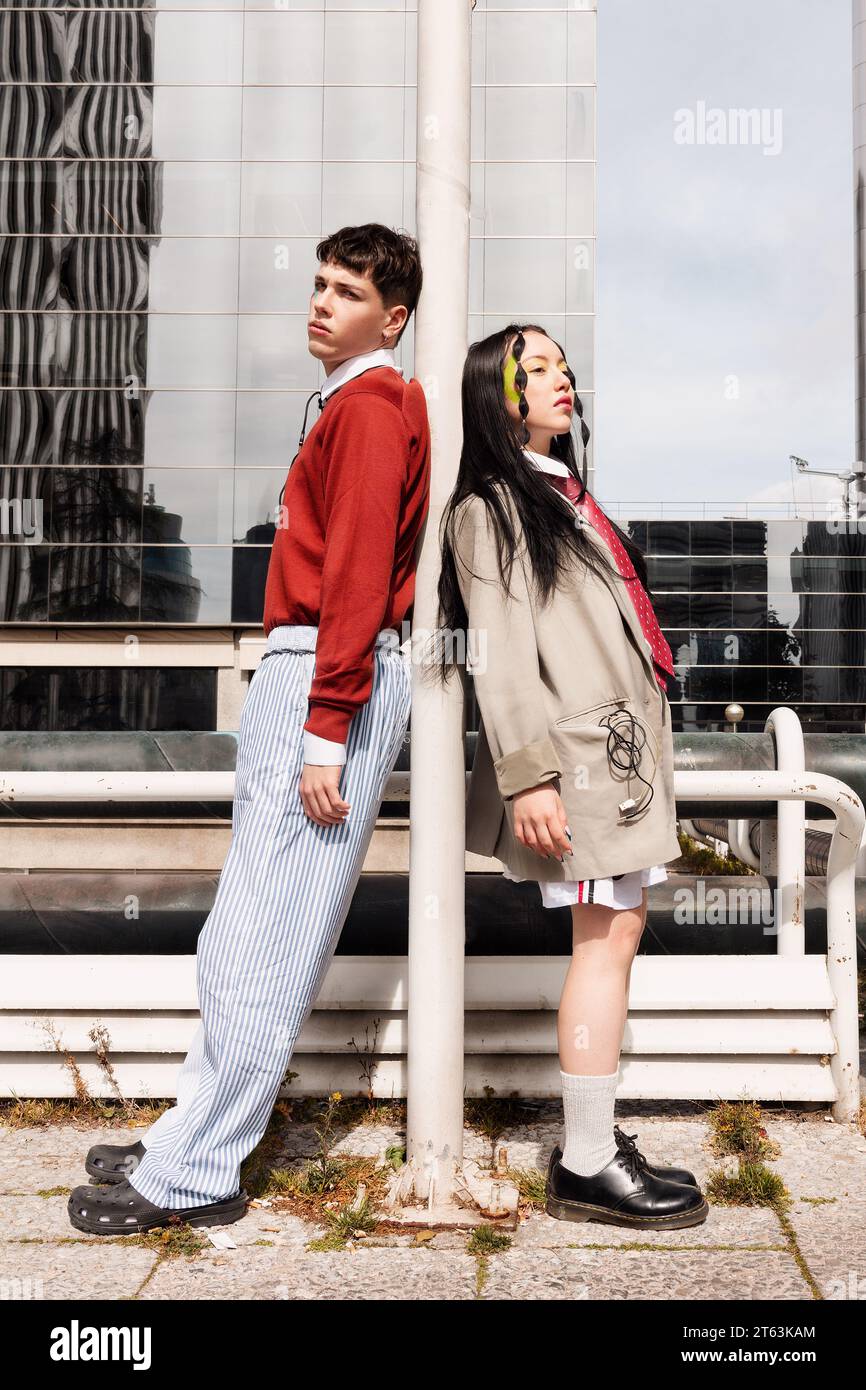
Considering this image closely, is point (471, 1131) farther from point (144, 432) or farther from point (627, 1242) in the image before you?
point (144, 432)

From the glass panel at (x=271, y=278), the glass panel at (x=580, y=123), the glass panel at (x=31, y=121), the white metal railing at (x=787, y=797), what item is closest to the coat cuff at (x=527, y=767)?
the white metal railing at (x=787, y=797)

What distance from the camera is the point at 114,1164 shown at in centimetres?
254

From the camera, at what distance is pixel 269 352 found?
1073 inches

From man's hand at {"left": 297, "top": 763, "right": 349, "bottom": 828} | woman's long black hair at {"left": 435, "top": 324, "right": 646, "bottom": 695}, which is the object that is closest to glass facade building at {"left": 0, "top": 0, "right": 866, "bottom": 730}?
woman's long black hair at {"left": 435, "top": 324, "right": 646, "bottom": 695}

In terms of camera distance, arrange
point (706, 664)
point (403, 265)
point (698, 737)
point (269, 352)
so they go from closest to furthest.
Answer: point (403, 265)
point (698, 737)
point (269, 352)
point (706, 664)

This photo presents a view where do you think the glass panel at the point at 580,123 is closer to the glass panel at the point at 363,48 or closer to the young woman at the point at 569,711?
the glass panel at the point at 363,48

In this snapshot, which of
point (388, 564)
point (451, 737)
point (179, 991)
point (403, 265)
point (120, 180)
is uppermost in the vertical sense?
point (120, 180)

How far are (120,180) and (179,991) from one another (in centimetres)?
3020

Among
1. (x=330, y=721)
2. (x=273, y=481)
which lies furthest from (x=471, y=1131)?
(x=273, y=481)

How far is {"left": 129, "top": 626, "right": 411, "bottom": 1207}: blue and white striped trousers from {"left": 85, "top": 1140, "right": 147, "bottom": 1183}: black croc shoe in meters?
0.13

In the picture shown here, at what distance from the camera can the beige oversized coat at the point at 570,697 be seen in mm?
2289

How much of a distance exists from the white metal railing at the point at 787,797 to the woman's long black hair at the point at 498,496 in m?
0.64

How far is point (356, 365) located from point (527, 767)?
0.96 metres

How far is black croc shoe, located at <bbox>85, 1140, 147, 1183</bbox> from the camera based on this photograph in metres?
2.51
